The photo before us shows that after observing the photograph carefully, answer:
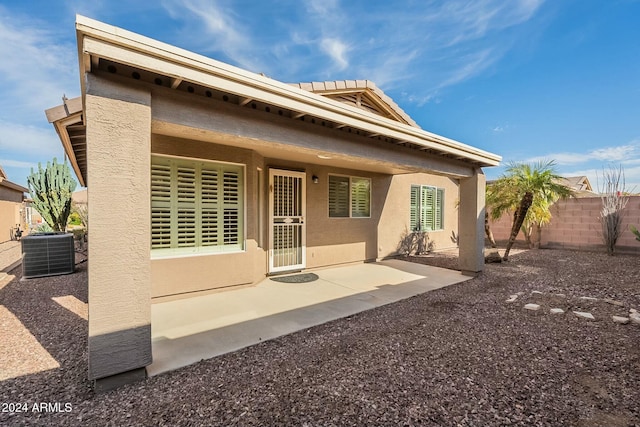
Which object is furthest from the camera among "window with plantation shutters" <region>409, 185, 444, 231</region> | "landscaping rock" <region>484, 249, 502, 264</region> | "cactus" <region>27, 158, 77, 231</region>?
"window with plantation shutters" <region>409, 185, 444, 231</region>

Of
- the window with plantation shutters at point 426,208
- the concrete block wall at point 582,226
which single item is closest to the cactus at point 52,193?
the window with plantation shutters at point 426,208

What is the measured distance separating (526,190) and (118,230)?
35.5ft

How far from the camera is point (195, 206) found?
547 centimetres

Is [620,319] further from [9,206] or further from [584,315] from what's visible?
[9,206]

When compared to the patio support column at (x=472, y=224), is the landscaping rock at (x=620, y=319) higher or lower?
lower

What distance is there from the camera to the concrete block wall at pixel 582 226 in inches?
411

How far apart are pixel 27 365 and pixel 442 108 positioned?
56.1ft

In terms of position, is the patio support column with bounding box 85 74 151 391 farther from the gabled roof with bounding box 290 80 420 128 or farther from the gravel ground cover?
the gabled roof with bounding box 290 80 420 128

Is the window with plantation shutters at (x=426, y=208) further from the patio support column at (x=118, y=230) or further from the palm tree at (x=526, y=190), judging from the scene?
the patio support column at (x=118, y=230)

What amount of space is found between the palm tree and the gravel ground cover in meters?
4.66

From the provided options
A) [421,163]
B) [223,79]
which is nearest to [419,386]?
[223,79]

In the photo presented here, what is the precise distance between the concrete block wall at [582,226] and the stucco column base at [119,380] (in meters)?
15.1

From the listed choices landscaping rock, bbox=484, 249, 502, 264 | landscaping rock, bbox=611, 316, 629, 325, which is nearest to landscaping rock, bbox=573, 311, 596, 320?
landscaping rock, bbox=611, 316, 629, 325

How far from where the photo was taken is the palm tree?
920 centimetres
